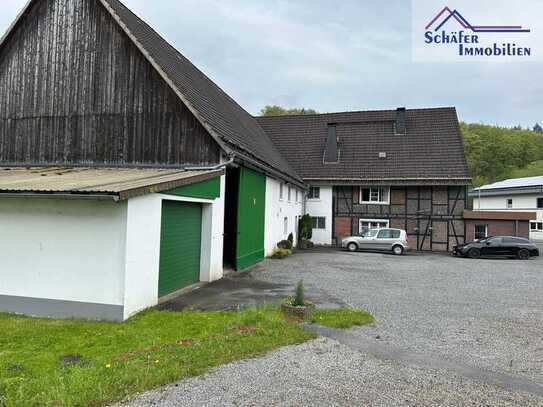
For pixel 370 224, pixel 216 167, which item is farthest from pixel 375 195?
pixel 216 167

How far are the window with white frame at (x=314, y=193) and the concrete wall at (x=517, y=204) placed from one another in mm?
23130

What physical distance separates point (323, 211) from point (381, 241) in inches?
200

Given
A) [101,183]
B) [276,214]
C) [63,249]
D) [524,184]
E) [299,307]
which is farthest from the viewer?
[524,184]

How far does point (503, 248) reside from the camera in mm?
19938

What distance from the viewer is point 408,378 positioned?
4625 mm

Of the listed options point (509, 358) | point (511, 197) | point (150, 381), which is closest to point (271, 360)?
point (150, 381)

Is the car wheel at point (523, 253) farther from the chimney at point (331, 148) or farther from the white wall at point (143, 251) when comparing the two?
the white wall at point (143, 251)

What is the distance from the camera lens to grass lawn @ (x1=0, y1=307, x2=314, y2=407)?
4.08 metres

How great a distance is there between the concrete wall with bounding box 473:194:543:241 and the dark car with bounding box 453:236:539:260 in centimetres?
1827

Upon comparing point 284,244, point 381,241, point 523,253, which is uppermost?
point 381,241

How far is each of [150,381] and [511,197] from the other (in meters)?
44.1

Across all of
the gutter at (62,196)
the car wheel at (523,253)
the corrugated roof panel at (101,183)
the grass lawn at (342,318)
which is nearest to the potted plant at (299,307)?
the grass lawn at (342,318)

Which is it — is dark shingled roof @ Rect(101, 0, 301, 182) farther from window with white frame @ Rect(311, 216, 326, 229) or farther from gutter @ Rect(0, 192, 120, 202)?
window with white frame @ Rect(311, 216, 326, 229)

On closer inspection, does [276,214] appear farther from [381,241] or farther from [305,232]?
[381,241]
